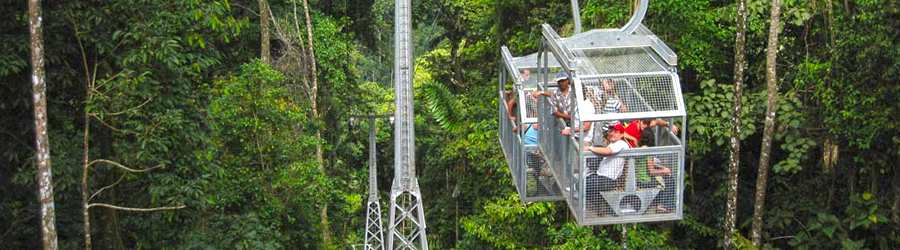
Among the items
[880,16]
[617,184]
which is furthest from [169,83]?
[880,16]

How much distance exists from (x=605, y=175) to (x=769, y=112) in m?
4.91

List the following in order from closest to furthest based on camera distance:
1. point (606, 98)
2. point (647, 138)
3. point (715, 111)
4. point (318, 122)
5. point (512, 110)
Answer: point (606, 98) < point (647, 138) < point (512, 110) < point (715, 111) < point (318, 122)

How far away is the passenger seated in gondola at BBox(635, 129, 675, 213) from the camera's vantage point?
23.8 feet

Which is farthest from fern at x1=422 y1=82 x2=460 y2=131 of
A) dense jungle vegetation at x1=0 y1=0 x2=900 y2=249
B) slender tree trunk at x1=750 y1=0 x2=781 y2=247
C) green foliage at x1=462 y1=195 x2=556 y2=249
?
slender tree trunk at x1=750 y1=0 x2=781 y2=247

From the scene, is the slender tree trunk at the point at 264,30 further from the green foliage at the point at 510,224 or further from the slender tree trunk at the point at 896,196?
the slender tree trunk at the point at 896,196

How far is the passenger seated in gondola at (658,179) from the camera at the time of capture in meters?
7.27

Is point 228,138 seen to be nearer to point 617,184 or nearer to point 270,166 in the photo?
point 270,166

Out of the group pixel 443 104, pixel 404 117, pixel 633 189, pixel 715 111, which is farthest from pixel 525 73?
pixel 443 104

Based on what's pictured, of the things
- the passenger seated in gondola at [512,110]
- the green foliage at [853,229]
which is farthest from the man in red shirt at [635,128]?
the green foliage at [853,229]

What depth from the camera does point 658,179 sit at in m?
7.29

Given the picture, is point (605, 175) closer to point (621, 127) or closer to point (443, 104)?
point (621, 127)

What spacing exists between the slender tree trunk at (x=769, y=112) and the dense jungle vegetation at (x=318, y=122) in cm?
30

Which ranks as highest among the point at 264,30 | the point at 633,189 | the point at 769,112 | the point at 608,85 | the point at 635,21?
the point at 264,30

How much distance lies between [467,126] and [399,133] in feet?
15.3
